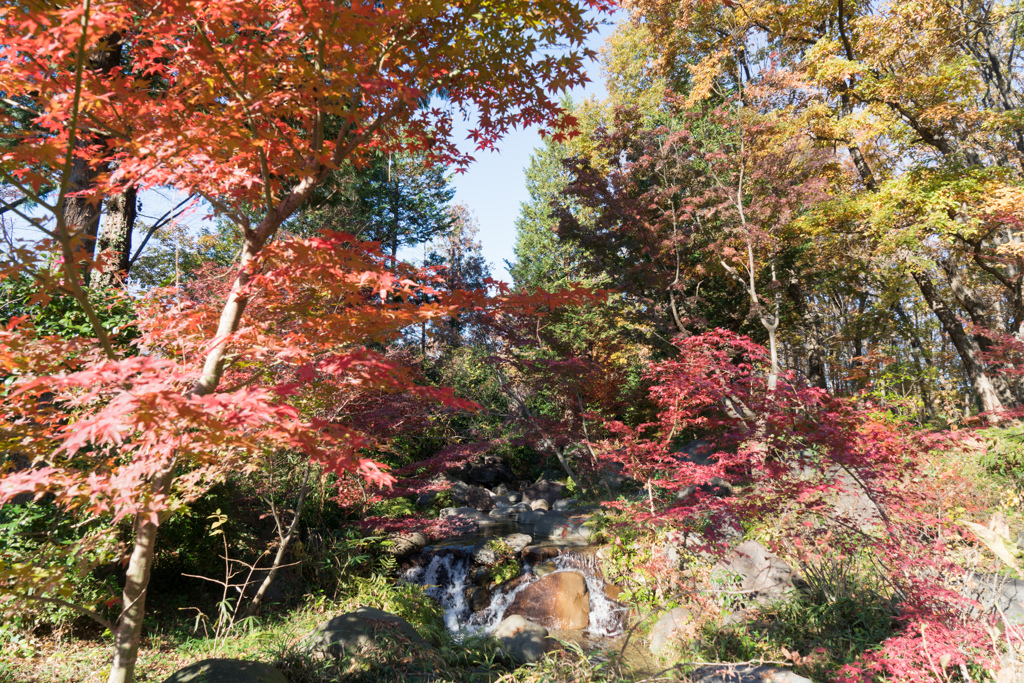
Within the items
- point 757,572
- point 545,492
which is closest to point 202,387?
point 757,572

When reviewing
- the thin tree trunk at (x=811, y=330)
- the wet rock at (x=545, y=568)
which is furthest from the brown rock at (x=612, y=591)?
the thin tree trunk at (x=811, y=330)

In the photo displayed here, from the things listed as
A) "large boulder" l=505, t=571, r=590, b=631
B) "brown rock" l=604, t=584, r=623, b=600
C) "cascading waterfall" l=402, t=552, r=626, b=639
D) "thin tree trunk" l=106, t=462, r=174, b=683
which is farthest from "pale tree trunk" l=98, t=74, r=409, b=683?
"brown rock" l=604, t=584, r=623, b=600

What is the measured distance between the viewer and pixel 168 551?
5.56 m

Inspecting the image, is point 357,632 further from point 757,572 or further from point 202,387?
point 757,572

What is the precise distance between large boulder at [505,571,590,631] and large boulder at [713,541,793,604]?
78.3 inches

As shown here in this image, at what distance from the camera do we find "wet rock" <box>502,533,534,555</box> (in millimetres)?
8459

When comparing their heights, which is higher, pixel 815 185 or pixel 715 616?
pixel 815 185

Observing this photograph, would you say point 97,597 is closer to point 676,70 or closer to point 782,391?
point 782,391

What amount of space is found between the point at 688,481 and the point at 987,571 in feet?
8.74

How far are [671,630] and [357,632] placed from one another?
11.7ft

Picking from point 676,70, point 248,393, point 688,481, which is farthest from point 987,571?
point 676,70

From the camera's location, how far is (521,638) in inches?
223

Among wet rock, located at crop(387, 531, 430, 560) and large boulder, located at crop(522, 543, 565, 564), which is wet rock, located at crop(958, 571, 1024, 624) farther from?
wet rock, located at crop(387, 531, 430, 560)

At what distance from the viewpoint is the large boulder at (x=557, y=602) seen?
22.3 feet
